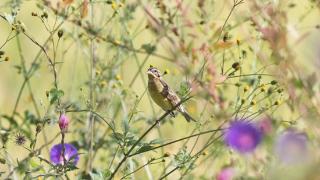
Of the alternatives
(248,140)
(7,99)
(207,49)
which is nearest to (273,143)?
(248,140)

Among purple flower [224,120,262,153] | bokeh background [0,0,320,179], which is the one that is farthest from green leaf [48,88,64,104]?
purple flower [224,120,262,153]

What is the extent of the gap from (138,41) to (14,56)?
1.18 meters

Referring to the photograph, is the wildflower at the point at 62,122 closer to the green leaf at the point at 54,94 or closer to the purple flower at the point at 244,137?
the green leaf at the point at 54,94

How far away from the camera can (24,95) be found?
4.77 metres

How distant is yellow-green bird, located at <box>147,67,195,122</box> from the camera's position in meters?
2.55

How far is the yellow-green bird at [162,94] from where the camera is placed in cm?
255

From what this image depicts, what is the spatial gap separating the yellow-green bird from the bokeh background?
0.06m

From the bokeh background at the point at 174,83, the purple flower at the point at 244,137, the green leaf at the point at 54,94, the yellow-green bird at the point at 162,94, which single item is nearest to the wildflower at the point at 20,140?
the bokeh background at the point at 174,83

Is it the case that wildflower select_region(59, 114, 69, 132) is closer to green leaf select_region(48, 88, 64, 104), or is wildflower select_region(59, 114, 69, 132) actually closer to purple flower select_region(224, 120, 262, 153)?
green leaf select_region(48, 88, 64, 104)

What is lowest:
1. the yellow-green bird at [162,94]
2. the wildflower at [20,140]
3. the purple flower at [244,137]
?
the purple flower at [244,137]

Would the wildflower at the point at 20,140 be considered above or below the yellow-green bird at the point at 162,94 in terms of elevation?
below

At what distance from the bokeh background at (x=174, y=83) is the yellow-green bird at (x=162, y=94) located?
0.06 meters

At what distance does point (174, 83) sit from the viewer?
3320 millimetres

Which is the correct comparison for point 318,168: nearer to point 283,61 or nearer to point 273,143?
point 273,143
